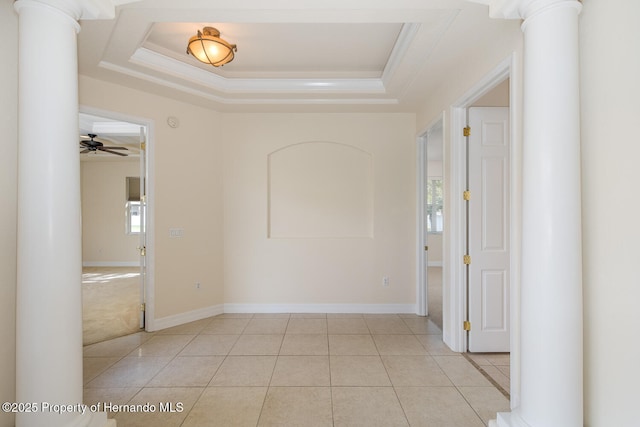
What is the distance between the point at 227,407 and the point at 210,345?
114cm

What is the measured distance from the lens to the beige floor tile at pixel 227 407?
198 cm

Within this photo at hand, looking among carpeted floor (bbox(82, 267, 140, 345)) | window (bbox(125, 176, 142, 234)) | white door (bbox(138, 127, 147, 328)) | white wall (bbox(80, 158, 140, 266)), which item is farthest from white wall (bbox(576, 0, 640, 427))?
window (bbox(125, 176, 142, 234))

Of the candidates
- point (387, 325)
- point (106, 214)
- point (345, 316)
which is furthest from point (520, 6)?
point (106, 214)

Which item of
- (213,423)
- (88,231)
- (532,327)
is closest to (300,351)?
(213,423)

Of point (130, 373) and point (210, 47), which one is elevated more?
point (210, 47)

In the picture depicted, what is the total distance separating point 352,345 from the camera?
3160 mm

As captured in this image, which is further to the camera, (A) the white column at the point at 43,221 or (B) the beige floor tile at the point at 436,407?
(B) the beige floor tile at the point at 436,407

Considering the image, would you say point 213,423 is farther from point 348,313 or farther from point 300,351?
point 348,313

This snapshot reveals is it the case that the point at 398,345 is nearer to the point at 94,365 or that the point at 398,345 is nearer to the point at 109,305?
the point at 94,365

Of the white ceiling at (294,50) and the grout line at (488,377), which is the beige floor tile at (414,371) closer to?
the grout line at (488,377)

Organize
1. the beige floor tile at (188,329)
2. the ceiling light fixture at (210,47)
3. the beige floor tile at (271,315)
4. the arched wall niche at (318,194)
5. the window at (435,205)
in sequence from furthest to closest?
1. the window at (435,205)
2. the arched wall niche at (318,194)
3. the beige floor tile at (271,315)
4. the beige floor tile at (188,329)
5. the ceiling light fixture at (210,47)

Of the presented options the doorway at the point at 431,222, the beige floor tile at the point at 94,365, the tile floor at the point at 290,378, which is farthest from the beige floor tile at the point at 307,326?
the beige floor tile at the point at 94,365

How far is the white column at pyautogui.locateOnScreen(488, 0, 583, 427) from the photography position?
1463 mm

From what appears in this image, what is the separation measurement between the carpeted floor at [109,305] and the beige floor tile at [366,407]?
274 cm
